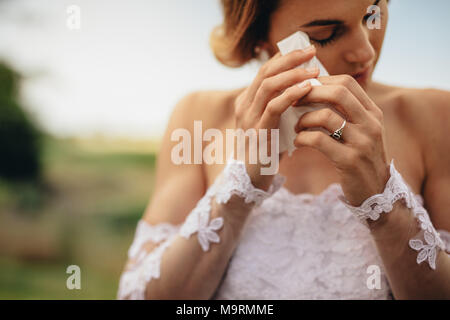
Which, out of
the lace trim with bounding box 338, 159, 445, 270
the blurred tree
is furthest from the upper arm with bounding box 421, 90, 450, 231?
the blurred tree

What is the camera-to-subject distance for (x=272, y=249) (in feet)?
3.33

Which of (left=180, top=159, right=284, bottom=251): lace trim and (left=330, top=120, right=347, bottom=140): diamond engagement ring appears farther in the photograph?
(left=180, top=159, right=284, bottom=251): lace trim

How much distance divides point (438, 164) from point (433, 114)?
0.13m

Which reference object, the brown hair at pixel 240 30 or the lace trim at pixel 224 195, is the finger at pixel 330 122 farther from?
the brown hair at pixel 240 30

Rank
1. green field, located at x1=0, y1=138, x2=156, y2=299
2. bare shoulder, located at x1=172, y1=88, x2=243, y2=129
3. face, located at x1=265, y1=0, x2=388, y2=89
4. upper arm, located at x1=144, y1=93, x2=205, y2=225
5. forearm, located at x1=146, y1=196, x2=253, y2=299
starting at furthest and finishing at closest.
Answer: green field, located at x1=0, y1=138, x2=156, y2=299 → bare shoulder, located at x1=172, y1=88, x2=243, y2=129 → upper arm, located at x1=144, y1=93, x2=205, y2=225 → forearm, located at x1=146, y1=196, x2=253, y2=299 → face, located at x1=265, y1=0, x2=388, y2=89

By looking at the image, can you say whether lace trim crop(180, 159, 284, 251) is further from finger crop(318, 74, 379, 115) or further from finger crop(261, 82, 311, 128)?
finger crop(318, 74, 379, 115)

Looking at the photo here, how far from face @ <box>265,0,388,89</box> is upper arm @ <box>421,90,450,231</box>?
0.69 ft

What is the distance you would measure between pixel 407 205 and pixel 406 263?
0.42ft

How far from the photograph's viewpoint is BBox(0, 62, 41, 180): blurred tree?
3139mm

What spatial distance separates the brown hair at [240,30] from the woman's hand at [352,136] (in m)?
0.34
